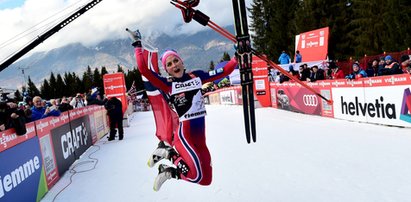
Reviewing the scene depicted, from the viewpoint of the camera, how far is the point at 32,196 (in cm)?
571

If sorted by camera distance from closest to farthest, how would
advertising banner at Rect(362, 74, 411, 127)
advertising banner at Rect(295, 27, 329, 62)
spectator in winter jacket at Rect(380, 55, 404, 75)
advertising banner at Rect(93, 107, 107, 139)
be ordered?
advertising banner at Rect(362, 74, 411, 127), spectator in winter jacket at Rect(380, 55, 404, 75), advertising banner at Rect(93, 107, 107, 139), advertising banner at Rect(295, 27, 329, 62)

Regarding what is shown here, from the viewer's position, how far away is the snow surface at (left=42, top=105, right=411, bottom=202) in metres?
5.05

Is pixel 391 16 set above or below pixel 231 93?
above

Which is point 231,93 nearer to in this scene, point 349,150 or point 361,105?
point 361,105

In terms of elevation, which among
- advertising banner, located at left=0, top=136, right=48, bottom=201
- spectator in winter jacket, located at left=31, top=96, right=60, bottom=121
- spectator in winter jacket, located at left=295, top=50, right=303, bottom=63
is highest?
spectator in winter jacket, located at left=295, top=50, right=303, bottom=63

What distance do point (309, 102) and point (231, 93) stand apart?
458 inches

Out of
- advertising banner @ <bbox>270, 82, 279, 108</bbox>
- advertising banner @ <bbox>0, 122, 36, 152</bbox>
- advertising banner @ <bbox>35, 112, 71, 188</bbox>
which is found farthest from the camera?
advertising banner @ <bbox>270, 82, 279, 108</bbox>

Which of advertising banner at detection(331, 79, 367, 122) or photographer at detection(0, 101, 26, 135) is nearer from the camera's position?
photographer at detection(0, 101, 26, 135)

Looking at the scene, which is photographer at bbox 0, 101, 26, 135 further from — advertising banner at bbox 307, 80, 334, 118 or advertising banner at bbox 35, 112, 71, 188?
advertising banner at bbox 307, 80, 334, 118

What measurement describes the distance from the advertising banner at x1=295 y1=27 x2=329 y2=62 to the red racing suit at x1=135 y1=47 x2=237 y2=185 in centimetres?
1501

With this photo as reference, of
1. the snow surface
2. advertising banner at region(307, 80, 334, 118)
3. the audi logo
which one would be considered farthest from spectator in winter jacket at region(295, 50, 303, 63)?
the snow surface

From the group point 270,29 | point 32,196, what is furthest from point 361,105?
point 270,29

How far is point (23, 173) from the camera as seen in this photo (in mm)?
5531

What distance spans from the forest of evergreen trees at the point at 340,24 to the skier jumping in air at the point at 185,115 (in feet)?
71.8
